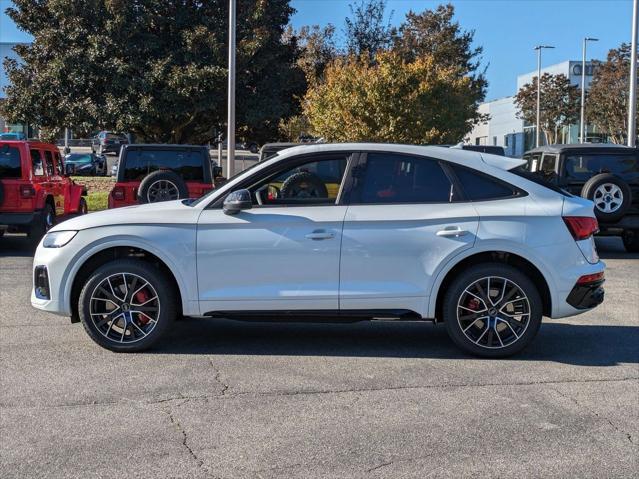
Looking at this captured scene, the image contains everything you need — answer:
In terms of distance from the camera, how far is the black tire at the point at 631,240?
14380 mm

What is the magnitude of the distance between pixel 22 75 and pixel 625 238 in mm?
17811

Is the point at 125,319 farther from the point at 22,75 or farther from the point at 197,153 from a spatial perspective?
the point at 22,75

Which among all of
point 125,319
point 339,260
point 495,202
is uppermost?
point 495,202

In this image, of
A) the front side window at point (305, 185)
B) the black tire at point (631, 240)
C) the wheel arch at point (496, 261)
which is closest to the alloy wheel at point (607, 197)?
the black tire at point (631, 240)

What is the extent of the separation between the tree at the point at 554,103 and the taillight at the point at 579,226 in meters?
51.2

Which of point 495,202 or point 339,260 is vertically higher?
point 495,202

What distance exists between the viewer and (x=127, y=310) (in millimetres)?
6539

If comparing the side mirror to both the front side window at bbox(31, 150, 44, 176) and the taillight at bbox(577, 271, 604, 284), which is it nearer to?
the taillight at bbox(577, 271, 604, 284)

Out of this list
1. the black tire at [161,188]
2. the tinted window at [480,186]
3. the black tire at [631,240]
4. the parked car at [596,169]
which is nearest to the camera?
the tinted window at [480,186]

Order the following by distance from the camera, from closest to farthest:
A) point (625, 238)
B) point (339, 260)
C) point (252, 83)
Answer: point (339, 260) → point (625, 238) → point (252, 83)

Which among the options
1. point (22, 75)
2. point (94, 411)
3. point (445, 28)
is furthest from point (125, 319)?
point (445, 28)

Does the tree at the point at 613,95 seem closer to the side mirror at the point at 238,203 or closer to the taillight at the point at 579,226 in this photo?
the taillight at the point at 579,226

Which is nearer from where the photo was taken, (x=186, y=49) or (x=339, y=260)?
(x=339, y=260)

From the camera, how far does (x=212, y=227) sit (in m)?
6.47
